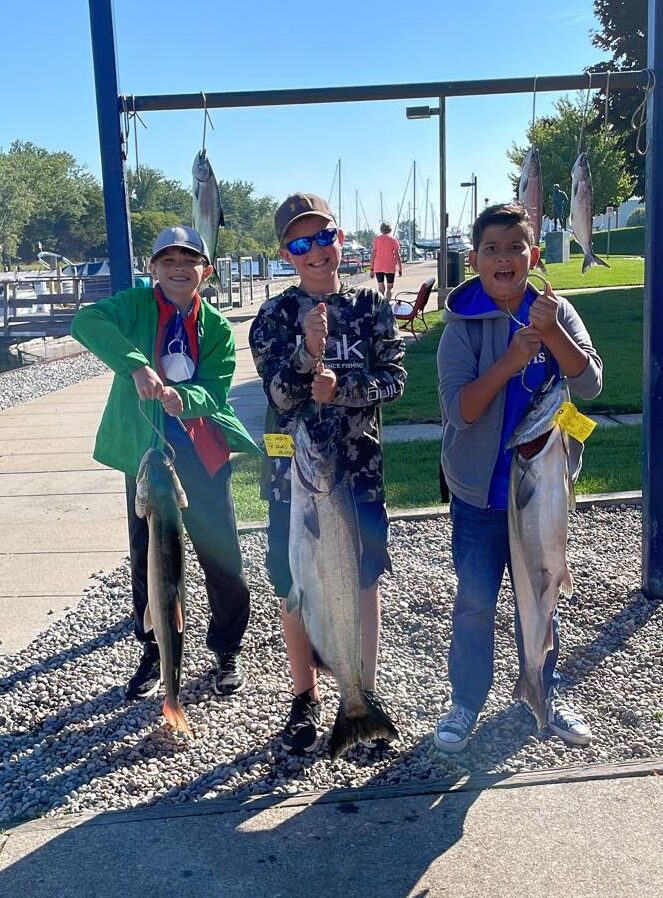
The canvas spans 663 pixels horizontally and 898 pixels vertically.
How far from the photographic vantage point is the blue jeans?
3754mm

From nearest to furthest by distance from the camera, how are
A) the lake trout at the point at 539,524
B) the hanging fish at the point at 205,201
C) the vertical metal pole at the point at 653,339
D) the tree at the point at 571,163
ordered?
the lake trout at the point at 539,524, the hanging fish at the point at 205,201, the vertical metal pole at the point at 653,339, the tree at the point at 571,163

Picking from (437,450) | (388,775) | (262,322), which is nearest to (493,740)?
(388,775)

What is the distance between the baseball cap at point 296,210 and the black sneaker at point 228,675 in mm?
2058

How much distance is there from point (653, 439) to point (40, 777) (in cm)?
350

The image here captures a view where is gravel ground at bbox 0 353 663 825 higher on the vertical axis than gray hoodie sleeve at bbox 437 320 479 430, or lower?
lower

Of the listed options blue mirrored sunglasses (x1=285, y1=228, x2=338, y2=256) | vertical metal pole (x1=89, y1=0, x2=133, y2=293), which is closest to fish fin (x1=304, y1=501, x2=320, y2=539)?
blue mirrored sunglasses (x1=285, y1=228, x2=338, y2=256)

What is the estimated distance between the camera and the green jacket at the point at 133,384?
399cm

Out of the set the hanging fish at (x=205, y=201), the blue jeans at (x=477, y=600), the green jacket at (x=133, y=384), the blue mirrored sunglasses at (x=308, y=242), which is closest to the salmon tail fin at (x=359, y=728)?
the blue jeans at (x=477, y=600)

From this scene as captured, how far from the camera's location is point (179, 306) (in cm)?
415

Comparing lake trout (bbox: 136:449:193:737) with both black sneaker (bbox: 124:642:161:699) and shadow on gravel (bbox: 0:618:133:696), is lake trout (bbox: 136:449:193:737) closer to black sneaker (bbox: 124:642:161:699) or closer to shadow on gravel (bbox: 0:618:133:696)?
black sneaker (bbox: 124:642:161:699)

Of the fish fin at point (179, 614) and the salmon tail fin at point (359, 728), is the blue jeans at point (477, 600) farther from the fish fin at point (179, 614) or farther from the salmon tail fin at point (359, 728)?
the fish fin at point (179, 614)

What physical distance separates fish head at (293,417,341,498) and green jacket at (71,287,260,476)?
0.95 m

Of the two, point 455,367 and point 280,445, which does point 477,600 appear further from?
point 280,445

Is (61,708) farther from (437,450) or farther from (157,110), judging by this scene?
(437,450)
